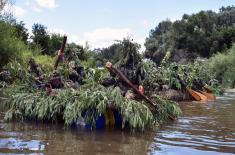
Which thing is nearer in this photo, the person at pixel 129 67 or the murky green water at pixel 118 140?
the murky green water at pixel 118 140

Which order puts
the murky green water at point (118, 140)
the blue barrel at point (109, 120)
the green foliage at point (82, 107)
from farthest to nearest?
the blue barrel at point (109, 120) → the green foliage at point (82, 107) → the murky green water at point (118, 140)

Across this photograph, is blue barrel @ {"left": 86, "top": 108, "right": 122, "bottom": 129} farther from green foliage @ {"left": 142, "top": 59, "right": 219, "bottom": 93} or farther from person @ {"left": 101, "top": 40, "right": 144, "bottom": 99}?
green foliage @ {"left": 142, "top": 59, "right": 219, "bottom": 93}

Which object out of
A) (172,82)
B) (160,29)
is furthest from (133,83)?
(160,29)

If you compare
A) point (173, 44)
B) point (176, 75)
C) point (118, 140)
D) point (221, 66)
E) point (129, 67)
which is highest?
point (173, 44)

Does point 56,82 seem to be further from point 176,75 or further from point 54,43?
point 54,43

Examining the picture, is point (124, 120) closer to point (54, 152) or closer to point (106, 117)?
point (106, 117)

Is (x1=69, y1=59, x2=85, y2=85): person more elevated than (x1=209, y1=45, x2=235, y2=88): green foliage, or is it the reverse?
(x1=209, y1=45, x2=235, y2=88): green foliage

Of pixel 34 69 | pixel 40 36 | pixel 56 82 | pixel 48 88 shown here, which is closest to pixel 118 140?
pixel 48 88

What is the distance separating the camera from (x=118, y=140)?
895cm

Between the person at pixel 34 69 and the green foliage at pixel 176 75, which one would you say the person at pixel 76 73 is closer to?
the person at pixel 34 69

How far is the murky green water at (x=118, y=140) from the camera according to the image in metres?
7.90

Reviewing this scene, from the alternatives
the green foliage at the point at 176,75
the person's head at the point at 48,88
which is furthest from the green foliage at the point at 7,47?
the person's head at the point at 48,88

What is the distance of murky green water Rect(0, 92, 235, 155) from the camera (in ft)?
25.9

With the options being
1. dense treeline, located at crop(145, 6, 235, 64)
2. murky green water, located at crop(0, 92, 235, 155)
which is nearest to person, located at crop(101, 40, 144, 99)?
murky green water, located at crop(0, 92, 235, 155)
